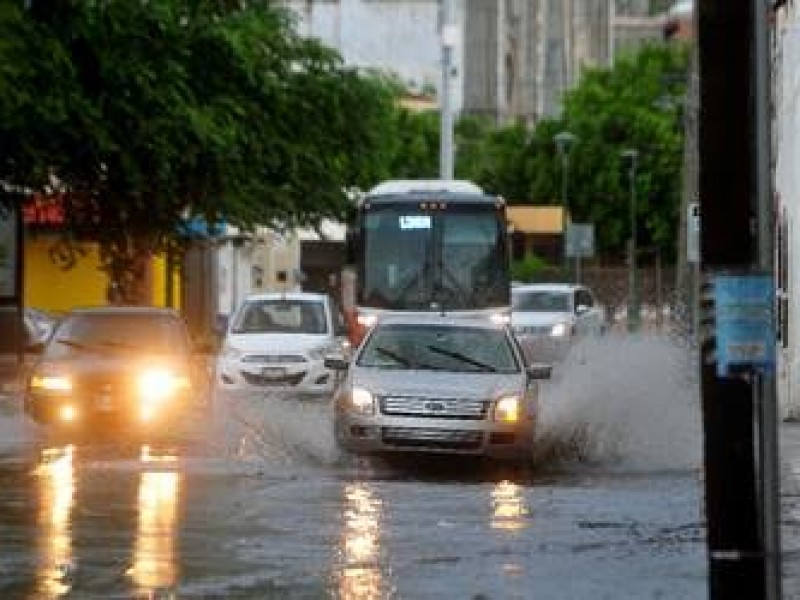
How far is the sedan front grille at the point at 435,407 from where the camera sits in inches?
790

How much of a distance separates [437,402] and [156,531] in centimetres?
518

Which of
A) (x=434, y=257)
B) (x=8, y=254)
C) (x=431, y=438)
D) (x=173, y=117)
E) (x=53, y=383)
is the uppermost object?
(x=173, y=117)

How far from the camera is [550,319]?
45.2m

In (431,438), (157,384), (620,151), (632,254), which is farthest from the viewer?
(620,151)

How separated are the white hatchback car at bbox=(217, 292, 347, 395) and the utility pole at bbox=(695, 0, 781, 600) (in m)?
21.4

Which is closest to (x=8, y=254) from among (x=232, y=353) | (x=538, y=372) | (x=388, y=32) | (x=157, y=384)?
(x=232, y=353)

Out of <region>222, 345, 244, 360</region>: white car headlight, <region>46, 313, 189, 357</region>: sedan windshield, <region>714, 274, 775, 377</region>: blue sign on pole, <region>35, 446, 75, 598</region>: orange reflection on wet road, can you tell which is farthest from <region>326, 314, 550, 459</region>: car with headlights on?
<region>714, 274, 775, 377</region>: blue sign on pole

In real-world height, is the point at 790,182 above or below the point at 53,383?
above

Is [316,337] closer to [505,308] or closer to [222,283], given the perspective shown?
[505,308]

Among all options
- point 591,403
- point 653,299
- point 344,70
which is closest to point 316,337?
point 591,403

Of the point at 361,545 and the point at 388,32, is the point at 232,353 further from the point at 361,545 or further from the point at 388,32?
the point at 388,32

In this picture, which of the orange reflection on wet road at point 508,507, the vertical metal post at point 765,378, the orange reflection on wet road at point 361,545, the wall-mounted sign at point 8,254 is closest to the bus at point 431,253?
the wall-mounted sign at point 8,254

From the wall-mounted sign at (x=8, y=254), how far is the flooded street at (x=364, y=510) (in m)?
15.7

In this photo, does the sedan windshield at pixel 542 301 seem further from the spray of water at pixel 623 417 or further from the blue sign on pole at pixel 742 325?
the blue sign on pole at pixel 742 325
